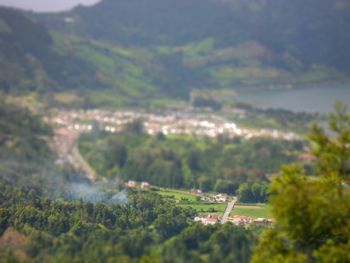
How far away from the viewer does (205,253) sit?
19.4 metres

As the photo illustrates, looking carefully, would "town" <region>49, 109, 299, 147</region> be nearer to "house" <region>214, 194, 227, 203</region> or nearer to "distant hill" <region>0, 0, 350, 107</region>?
"distant hill" <region>0, 0, 350, 107</region>

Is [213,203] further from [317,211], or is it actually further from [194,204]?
[317,211]

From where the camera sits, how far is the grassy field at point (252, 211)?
2512 cm

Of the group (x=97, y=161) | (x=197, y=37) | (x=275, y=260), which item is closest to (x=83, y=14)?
(x=197, y=37)

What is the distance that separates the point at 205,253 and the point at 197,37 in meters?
127

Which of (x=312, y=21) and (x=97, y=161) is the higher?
(x=312, y=21)

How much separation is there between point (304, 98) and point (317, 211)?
284ft

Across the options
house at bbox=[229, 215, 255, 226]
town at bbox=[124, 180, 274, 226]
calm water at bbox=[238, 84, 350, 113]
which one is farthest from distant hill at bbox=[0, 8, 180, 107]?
house at bbox=[229, 215, 255, 226]

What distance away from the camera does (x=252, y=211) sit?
25.8m

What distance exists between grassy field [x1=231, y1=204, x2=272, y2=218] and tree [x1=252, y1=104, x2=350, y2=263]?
670 centimetres

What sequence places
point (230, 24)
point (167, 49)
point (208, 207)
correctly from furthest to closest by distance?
point (230, 24) < point (167, 49) < point (208, 207)

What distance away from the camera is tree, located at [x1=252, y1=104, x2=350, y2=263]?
16.5 meters

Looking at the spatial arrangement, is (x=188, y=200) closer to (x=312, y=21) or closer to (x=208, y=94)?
(x=208, y=94)

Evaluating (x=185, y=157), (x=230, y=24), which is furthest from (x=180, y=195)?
(x=230, y=24)
